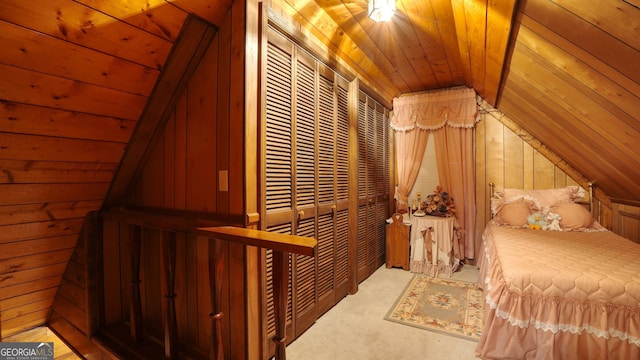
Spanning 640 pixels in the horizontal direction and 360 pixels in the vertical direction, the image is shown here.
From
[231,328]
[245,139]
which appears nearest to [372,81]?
[245,139]

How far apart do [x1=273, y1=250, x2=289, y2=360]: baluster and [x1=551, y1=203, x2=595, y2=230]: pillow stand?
10.3ft

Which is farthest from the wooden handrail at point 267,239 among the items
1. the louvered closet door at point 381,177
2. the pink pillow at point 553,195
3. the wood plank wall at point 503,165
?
the wood plank wall at point 503,165

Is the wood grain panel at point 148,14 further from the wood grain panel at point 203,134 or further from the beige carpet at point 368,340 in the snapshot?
the beige carpet at point 368,340

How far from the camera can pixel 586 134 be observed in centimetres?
219

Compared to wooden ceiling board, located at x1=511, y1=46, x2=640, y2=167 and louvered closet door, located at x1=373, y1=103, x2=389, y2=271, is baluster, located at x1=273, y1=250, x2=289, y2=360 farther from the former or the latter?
louvered closet door, located at x1=373, y1=103, x2=389, y2=271

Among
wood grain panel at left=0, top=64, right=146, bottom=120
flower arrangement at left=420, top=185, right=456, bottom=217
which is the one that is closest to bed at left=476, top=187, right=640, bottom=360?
flower arrangement at left=420, top=185, right=456, bottom=217

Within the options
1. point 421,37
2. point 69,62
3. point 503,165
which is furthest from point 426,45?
point 69,62

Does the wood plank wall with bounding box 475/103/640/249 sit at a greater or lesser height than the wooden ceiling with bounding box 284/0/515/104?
lesser

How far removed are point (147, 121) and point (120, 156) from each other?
34cm

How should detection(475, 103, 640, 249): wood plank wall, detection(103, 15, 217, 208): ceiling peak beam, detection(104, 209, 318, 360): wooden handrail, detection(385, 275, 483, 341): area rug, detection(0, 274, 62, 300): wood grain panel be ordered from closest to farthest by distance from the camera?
detection(104, 209, 318, 360): wooden handrail
detection(103, 15, 217, 208): ceiling peak beam
detection(0, 274, 62, 300): wood grain panel
detection(385, 275, 483, 341): area rug
detection(475, 103, 640, 249): wood plank wall

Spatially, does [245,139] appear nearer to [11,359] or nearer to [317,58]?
[317,58]

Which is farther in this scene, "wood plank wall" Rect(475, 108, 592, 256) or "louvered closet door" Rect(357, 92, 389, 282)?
"wood plank wall" Rect(475, 108, 592, 256)

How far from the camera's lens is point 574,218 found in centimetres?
287

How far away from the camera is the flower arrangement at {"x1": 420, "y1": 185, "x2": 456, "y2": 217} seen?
11.9ft
